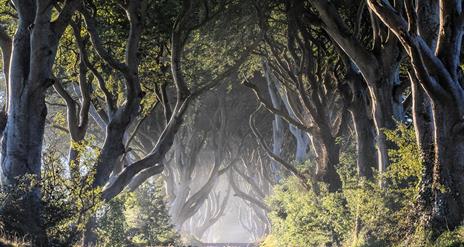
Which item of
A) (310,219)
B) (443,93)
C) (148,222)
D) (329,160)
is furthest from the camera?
(148,222)

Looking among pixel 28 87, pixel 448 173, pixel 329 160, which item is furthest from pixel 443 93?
pixel 329 160

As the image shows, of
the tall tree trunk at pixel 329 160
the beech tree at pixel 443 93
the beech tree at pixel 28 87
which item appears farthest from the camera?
the tall tree trunk at pixel 329 160

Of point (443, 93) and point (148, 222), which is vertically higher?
point (148, 222)

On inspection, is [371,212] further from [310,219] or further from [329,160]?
[329,160]

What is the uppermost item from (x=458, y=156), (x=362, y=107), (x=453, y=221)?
(x=362, y=107)

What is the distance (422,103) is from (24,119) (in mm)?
7698

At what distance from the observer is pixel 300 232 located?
18.2 m

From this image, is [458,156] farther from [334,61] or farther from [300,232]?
[334,61]

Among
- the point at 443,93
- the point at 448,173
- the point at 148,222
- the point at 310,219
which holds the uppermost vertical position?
the point at 148,222

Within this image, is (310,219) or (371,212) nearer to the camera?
(371,212)

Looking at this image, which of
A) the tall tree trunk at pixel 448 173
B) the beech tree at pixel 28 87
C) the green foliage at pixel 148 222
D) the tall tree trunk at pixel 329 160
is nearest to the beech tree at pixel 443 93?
the tall tree trunk at pixel 448 173

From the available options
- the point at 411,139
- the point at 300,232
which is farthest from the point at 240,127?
the point at 411,139

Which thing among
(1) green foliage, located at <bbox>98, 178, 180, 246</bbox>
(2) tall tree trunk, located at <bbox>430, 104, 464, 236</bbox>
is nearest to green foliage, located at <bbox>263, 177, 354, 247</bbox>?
(1) green foliage, located at <bbox>98, 178, 180, 246</bbox>

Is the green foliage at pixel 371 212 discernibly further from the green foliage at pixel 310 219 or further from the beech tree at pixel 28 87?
the beech tree at pixel 28 87
